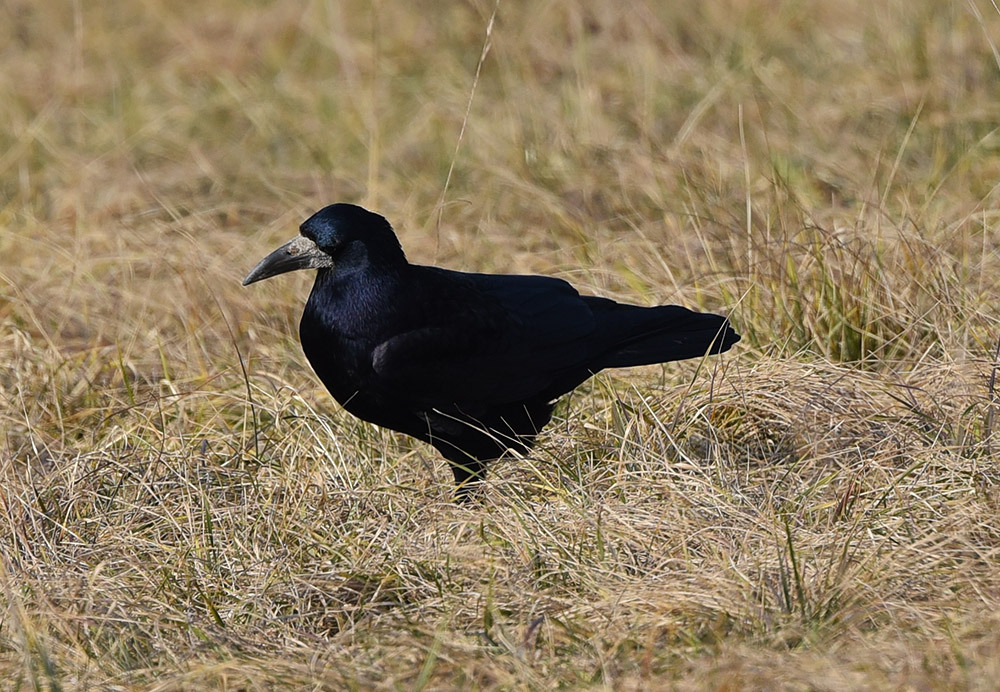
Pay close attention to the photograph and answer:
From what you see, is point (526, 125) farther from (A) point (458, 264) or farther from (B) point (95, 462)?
(B) point (95, 462)

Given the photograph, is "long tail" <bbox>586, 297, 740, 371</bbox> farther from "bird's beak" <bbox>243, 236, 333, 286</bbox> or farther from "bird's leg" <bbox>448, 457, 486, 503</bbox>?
"bird's beak" <bbox>243, 236, 333, 286</bbox>

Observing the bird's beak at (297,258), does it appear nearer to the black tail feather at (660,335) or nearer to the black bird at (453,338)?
the black bird at (453,338)

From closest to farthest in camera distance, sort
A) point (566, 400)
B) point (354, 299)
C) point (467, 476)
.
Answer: point (354, 299) < point (467, 476) < point (566, 400)

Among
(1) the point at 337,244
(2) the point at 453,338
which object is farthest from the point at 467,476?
(1) the point at 337,244

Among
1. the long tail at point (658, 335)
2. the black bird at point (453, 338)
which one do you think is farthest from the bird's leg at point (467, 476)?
the long tail at point (658, 335)

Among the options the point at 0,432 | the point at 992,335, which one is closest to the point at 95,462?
the point at 0,432

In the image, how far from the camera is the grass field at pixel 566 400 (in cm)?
251

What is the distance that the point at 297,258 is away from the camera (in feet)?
11.4

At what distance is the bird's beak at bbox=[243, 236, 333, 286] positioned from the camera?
3.47m

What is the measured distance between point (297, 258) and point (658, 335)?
94 cm

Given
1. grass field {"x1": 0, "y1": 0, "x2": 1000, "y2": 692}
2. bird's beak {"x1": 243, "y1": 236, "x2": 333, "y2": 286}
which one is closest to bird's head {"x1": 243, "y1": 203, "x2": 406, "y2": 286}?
bird's beak {"x1": 243, "y1": 236, "x2": 333, "y2": 286}

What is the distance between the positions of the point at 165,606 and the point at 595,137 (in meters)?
3.40

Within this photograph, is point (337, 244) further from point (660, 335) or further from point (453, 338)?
point (660, 335)

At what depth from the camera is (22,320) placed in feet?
14.6
